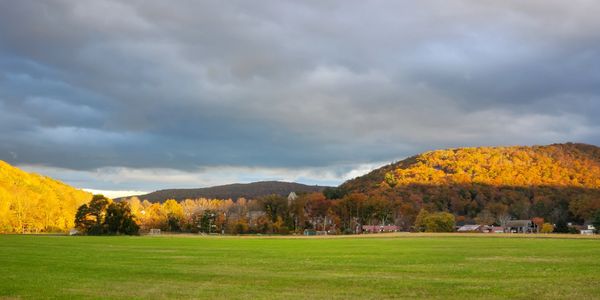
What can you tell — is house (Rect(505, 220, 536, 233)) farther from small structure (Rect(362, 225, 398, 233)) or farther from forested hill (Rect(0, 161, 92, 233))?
forested hill (Rect(0, 161, 92, 233))

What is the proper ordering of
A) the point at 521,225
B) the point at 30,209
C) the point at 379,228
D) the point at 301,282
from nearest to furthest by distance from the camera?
the point at 301,282 → the point at 30,209 → the point at 379,228 → the point at 521,225

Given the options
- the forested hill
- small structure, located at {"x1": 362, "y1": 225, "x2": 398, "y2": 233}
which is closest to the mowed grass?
the forested hill

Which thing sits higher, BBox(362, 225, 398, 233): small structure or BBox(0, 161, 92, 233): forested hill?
BBox(0, 161, 92, 233): forested hill

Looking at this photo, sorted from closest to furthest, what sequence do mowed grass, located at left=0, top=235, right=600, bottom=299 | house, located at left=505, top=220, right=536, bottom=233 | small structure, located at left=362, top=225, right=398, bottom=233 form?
mowed grass, located at left=0, top=235, right=600, bottom=299 → small structure, located at left=362, top=225, right=398, bottom=233 → house, located at left=505, top=220, right=536, bottom=233

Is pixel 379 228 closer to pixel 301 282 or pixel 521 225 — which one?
pixel 521 225

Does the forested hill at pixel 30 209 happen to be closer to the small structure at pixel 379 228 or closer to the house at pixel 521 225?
the small structure at pixel 379 228

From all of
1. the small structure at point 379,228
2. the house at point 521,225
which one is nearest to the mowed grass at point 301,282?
the small structure at point 379,228

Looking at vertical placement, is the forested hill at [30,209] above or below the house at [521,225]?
above

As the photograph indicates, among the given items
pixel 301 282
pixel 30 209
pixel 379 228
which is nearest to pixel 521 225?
pixel 379 228

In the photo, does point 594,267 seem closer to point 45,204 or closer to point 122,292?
point 122,292

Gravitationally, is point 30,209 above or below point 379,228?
above

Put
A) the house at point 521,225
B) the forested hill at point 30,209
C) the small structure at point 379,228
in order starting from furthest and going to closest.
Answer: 1. the house at point 521,225
2. the small structure at point 379,228
3. the forested hill at point 30,209

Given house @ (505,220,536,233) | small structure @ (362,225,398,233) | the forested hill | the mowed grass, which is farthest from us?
house @ (505,220,536,233)

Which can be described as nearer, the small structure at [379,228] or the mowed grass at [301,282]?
the mowed grass at [301,282]
